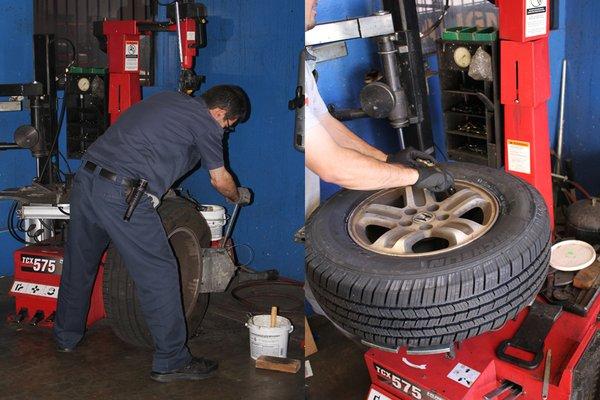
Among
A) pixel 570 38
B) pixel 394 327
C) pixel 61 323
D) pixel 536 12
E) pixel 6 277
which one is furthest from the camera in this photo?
pixel 6 277

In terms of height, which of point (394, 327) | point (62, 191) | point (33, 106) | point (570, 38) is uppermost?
point (570, 38)

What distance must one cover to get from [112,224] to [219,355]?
0.62 m

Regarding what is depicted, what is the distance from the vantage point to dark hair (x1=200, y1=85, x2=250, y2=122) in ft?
5.37

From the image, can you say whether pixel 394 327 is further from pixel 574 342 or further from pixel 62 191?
pixel 62 191

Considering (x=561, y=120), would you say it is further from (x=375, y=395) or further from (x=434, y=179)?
(x=375, y=395)

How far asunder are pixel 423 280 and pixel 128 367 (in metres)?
1.32

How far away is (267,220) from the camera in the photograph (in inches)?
71.0

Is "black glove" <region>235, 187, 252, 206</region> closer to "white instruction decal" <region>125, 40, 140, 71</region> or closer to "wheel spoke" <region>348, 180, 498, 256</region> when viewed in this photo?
"white instruction decal" <region>125, 40, 140, 71</region>

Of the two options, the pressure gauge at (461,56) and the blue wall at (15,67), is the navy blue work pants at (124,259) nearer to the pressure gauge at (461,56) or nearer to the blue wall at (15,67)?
Result: the blue wall at (15,67)

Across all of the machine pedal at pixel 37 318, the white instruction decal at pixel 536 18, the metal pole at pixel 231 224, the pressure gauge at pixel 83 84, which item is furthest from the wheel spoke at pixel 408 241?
the machine pedal at pixel 37 318

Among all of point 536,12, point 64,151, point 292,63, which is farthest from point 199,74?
point 536,12

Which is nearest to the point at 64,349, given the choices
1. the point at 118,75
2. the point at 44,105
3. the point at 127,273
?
the point at 127,273

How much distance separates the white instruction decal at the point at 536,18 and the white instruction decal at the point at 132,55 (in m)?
0.93

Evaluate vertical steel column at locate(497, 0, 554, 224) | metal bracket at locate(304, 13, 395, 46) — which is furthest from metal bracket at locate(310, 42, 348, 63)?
vertical steel column at locate(497, 0, 554, 224)
